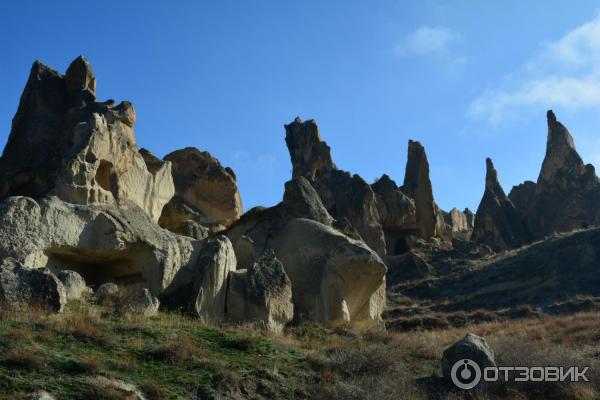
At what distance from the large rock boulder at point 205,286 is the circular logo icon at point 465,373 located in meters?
4.86

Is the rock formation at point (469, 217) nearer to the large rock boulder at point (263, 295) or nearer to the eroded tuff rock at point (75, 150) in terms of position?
the eroded tuff rock at point (75, 150)

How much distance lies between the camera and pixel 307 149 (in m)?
69.4

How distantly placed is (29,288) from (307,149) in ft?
188

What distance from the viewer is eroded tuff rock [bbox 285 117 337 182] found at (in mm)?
67438

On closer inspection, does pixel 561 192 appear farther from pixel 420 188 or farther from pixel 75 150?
pixel 75 150

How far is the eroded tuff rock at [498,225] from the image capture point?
60.8 m

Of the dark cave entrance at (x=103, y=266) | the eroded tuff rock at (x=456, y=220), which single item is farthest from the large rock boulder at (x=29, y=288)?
the eroded tuff rock at (x=456, y=220)

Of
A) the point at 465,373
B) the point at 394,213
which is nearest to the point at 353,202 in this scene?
the point at 394,213

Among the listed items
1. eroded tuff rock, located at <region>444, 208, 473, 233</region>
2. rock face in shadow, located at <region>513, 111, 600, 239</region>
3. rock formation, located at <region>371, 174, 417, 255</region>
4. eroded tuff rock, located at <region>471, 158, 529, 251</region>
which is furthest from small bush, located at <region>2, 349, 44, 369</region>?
eroded tuff rock, located at <region>444, 208, 473, 233</region>

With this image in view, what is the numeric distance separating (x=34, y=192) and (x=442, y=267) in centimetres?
2769

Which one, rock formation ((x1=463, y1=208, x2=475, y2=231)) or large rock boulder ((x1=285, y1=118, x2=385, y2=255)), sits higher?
rock formation ((x1=463, y1=208, x2=475, y2=231))

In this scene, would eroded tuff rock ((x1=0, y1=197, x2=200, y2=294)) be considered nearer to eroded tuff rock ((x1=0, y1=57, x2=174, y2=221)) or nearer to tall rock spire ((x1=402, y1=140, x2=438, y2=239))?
eroded tuff rock ((x1=0, y1=57, x2=174, y2=221))

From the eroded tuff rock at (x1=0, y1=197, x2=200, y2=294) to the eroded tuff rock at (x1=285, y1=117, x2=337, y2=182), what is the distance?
48833 millimetres

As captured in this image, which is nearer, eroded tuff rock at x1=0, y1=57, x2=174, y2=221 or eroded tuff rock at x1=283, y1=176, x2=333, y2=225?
eroded tuff rock at x1=0, y1=57, x2=174, y2=221
